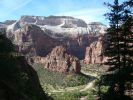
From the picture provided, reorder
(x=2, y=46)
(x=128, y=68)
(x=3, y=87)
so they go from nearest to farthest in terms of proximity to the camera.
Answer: (x=128, y=68), (x=3, y=87), (x=2, y=46)

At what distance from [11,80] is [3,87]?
29.2 ft

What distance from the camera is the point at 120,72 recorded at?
3806 centimetres

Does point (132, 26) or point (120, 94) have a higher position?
point (132, 26)

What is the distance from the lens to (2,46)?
212 feet

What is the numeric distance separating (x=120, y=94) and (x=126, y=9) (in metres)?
8.11

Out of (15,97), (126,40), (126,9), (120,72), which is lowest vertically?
(15,97)

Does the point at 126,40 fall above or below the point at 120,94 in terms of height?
above

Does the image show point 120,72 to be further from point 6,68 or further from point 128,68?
point 6,68

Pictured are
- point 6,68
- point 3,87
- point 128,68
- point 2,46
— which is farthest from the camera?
point 2,46

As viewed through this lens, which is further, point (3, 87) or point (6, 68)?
point (6, 68)

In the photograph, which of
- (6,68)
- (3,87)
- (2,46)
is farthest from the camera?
(2,46)

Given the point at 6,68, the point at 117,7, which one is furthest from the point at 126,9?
the point at 6,68

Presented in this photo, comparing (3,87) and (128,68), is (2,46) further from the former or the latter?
(128,68)

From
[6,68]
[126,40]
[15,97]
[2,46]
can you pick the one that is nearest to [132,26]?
[126,40]
